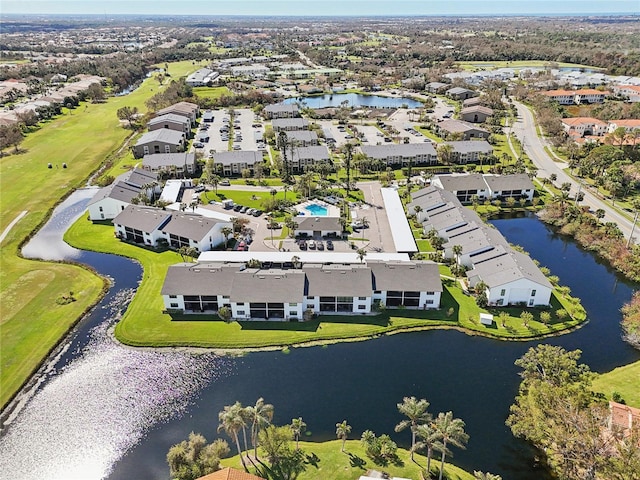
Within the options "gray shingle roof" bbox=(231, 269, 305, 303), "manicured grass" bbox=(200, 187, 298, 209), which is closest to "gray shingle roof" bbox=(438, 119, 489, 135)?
"manicured grass" bbox=(200, 187, 298, 209)

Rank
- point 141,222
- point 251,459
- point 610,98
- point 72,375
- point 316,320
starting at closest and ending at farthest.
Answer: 1. point 251,459
2. point 72,375
3. point 316,320
4. point 141,222
5. point 610,98

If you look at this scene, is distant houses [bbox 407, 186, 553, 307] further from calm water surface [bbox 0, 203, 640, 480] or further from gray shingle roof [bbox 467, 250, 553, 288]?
calm water surface [bbox 0, 203, 640, 480]

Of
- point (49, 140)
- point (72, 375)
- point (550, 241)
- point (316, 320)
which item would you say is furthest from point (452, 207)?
point (49, 140)

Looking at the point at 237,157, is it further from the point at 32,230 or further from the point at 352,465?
the point at 352,465

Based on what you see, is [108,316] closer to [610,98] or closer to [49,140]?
[49,140]

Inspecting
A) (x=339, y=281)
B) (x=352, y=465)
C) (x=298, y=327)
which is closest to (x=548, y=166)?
(x=339, y=281)

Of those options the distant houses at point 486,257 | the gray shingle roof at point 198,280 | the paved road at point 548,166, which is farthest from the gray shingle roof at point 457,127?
the gray shingle roof at point 198,280

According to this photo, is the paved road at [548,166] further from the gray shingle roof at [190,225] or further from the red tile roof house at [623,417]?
the gray shingle roof at [190,225]
